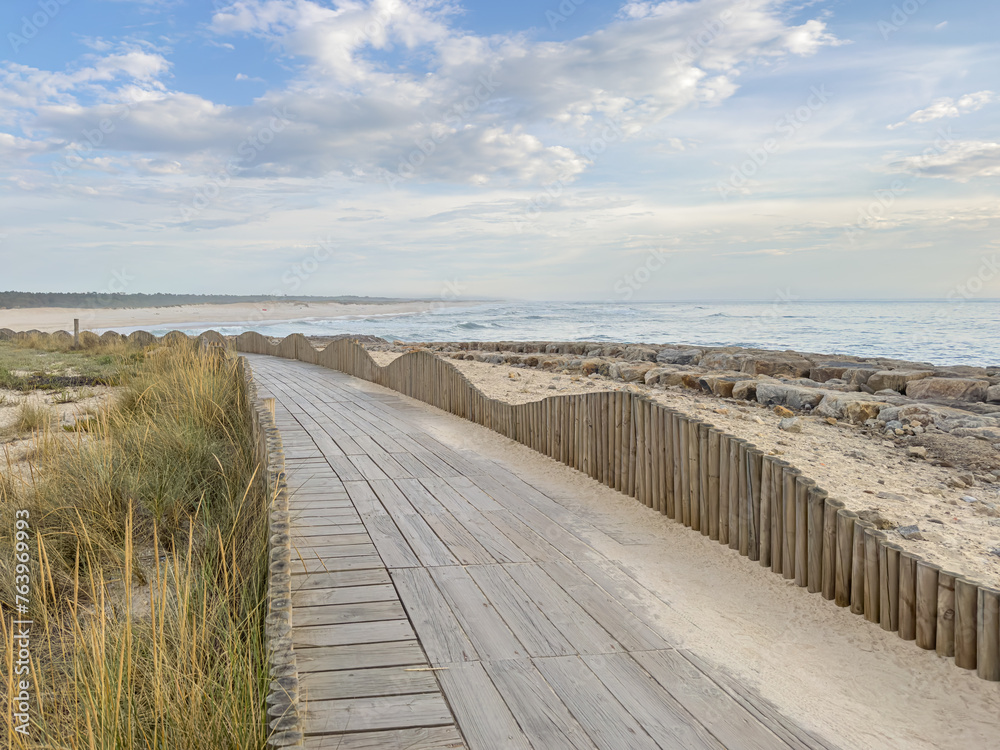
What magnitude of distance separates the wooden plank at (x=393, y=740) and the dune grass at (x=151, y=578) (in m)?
0.19

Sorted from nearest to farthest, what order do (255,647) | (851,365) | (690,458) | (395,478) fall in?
(255,647)
(690,458)
(395,478)
(851,365)

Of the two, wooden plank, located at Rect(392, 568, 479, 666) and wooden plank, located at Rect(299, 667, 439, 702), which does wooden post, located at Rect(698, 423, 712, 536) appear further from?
wooden plank, located at Rect(299, 667, 439, 702)

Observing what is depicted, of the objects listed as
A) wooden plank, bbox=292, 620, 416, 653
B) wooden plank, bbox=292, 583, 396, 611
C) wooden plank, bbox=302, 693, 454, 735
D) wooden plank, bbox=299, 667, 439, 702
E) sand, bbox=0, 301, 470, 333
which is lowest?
wooden plank, bbox=302, 693, 454, 735

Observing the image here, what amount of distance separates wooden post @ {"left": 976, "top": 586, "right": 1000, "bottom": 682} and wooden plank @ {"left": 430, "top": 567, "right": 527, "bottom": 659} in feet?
5.78

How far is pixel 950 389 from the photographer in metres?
9.25

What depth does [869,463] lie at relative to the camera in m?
5.90

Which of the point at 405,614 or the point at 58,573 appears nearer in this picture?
the point at 405,614

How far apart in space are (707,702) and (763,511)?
151 centimetres

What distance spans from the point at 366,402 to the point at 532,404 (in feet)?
10.8

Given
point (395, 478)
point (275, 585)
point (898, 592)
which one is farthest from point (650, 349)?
point (275, 585)

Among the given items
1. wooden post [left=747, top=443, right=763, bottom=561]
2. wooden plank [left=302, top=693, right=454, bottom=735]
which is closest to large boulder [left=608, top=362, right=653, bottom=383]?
wooden post [left=747, top=443, right=763, bottom=561]

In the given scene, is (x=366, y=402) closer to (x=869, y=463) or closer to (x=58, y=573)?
(x=58, y=573)

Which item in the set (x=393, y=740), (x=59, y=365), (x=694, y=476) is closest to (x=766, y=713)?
(x=393, y=740)

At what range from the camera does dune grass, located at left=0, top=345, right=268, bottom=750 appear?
2047mm
